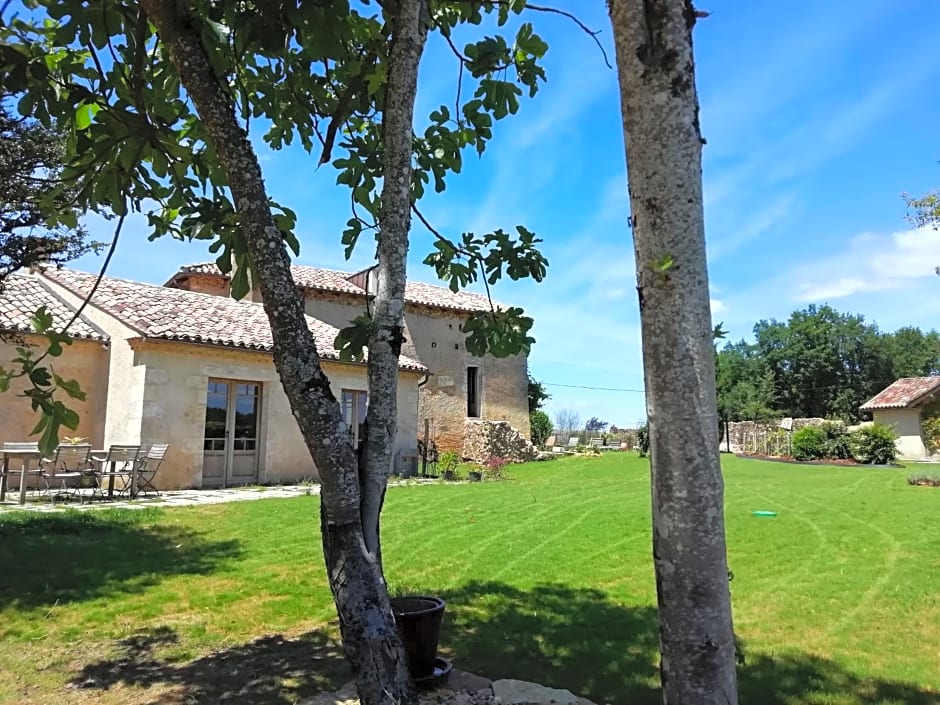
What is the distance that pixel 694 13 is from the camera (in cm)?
201

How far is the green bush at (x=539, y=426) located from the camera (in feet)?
95.5

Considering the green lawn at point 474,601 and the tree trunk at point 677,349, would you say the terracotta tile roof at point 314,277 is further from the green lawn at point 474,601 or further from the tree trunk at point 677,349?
the tree trunk at point 677,349

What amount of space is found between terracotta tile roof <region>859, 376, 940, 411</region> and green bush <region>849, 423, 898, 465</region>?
987cm

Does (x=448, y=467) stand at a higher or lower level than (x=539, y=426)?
lower

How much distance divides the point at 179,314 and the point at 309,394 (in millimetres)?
13974

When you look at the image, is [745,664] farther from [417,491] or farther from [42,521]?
[417,491]

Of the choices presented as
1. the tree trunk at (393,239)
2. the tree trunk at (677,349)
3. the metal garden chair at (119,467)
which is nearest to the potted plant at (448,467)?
the metal garden chair at (119,467)

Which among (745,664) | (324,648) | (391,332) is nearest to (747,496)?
(745,664)

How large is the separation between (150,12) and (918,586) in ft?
23.7

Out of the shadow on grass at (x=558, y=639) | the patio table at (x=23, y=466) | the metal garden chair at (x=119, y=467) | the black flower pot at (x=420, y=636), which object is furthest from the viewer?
the metal garden chair at (x=119, y=467)

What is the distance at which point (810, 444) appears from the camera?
27234 millimetres

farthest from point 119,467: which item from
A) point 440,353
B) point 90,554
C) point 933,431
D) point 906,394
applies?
point 906,394

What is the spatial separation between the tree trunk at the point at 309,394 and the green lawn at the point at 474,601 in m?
1.28

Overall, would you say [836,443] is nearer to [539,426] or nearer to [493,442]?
[539,426]
